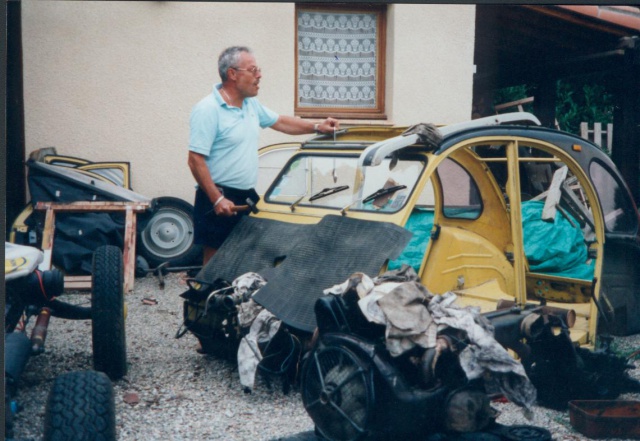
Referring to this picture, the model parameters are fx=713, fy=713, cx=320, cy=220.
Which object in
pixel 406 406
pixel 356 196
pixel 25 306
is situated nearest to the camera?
pixel 406 406

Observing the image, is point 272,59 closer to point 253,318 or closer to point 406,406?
point 253,318

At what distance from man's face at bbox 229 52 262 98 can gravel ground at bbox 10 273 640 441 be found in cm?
168

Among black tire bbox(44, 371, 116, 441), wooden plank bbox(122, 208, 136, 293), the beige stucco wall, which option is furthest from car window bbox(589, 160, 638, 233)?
wooden plank bbox(122, 208, 136, 293)

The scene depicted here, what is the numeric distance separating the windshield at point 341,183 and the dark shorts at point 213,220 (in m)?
0.21

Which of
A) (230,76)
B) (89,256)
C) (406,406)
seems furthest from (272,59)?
(406,406)

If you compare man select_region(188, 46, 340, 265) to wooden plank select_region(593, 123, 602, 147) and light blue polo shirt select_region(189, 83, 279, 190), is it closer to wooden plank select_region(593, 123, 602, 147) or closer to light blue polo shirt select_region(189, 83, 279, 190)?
light blue polo shirt select_region(189, 83, 279, 190)

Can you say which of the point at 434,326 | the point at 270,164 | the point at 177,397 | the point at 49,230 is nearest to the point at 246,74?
the point at 270,164

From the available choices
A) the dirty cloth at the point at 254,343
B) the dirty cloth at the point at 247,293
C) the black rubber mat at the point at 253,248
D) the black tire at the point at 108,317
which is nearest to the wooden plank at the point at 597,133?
the black rubber mat at the point at 253,248

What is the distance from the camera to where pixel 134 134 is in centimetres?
564

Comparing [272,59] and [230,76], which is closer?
[230,76]

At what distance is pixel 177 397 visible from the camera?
145 inches

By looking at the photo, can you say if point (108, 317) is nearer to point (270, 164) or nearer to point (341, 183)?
point (341, 183)

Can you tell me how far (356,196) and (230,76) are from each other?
1.15 metres

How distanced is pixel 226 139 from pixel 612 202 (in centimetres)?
243
